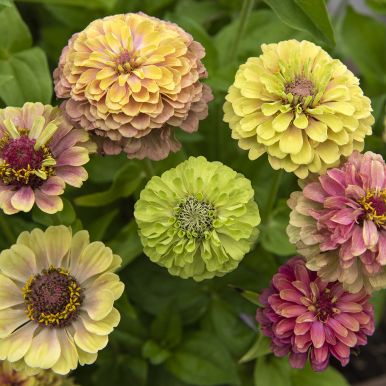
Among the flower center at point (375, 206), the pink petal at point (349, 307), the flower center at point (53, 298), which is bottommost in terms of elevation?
the flower center at point (53, 298)

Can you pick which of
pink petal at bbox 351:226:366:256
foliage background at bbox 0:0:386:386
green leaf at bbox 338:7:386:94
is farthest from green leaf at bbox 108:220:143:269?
green leaf at bbox 338:7:386:94

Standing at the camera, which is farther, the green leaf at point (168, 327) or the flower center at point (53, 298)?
the green leaf at point (168, 327)

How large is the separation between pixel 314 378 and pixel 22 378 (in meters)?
0.48

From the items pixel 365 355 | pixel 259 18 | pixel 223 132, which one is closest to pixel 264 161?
pixel 223 132

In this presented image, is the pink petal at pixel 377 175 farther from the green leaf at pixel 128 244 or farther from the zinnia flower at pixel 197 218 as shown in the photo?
the green leaf at pixel 128 244

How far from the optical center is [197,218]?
2.12ft

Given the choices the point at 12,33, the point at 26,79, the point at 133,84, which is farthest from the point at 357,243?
the point at 12,33

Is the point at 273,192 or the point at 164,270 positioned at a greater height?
the point at 273,192

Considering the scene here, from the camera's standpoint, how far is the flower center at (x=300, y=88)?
681mm

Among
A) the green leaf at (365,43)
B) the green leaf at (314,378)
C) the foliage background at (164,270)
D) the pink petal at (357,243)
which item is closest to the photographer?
the pink petal at (357,243)

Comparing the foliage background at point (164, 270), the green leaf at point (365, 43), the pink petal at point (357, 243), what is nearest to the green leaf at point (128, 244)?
the foliage background at point (164, 270)

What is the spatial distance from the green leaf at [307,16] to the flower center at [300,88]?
0.35ft

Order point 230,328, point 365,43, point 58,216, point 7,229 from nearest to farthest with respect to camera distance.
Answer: point 58,216 → point 7,229 → point 230,328 → point 365,43

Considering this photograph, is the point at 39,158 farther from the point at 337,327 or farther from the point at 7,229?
the point at 337,327
